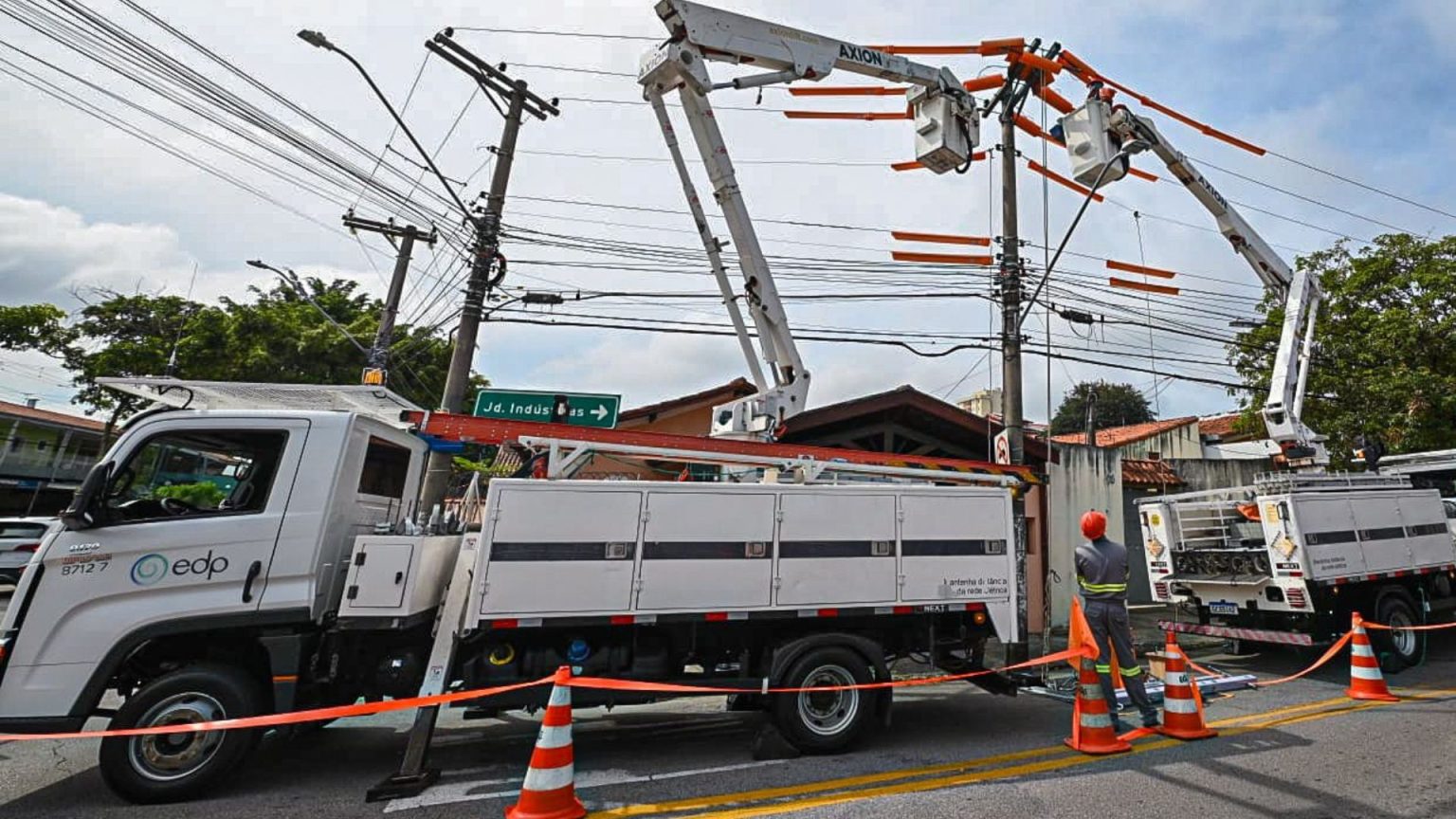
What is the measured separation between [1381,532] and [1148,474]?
23.4 feet

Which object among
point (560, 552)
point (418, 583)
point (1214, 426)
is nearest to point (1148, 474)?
point (560, 552)

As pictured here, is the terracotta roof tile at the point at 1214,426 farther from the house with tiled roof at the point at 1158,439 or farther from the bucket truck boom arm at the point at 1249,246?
the bucket truck boom arm at the point at 1249,246

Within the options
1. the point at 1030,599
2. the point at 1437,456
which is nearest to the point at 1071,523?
the point at 1030,599

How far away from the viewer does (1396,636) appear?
8.22 metres

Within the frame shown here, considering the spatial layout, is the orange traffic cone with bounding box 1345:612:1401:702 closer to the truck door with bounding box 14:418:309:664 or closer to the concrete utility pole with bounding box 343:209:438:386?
the truck door with bounding box 14:418:309:664

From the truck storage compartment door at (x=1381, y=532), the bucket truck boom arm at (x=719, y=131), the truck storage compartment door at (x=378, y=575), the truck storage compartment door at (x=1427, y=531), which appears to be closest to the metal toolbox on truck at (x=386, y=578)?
the truck storage compartment door at (x=378, y=575)

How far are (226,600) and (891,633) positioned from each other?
4825 millimetres

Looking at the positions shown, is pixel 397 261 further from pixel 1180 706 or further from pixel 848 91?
pixel 1180 706

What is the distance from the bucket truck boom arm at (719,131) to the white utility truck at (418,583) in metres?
1.52

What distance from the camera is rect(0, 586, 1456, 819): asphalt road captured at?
160 inches

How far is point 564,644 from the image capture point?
5000 mm

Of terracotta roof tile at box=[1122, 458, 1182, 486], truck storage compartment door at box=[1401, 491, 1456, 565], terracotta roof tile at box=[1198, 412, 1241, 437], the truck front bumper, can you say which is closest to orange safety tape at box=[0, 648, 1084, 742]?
the truck front bumper

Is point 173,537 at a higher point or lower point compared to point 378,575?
higher

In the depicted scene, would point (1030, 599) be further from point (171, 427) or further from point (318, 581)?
point (171, 427)
